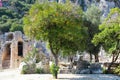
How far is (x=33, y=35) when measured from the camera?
24578mm

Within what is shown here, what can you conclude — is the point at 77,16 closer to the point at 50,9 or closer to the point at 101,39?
the point at 50,9

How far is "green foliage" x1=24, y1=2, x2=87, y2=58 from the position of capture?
77.8ft

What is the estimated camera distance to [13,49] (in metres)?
45.2

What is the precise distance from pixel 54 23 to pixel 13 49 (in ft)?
73.6

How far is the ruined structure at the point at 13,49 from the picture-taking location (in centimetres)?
4422

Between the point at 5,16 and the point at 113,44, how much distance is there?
215 feet

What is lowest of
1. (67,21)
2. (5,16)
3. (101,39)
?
(5,16)

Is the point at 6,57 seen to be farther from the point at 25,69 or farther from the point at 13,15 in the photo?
the point at 13,15

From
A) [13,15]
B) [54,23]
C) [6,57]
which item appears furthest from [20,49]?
[13,15]

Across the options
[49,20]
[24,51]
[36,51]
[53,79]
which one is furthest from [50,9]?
[24,51]

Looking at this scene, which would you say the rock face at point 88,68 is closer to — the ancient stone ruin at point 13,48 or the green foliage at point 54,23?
the green foliage at point 54,23

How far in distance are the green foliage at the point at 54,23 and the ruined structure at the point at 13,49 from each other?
1894cm

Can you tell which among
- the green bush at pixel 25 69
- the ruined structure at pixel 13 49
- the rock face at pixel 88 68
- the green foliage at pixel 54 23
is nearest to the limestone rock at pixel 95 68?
the rock face at pixel 88 68

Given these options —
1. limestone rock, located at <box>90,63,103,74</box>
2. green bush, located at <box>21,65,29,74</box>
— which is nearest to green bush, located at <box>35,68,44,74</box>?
green bush, located at <box>21,65,29,74</box>
